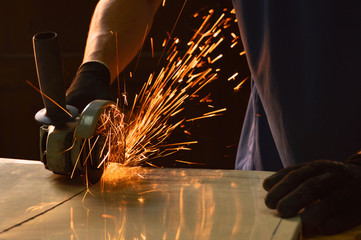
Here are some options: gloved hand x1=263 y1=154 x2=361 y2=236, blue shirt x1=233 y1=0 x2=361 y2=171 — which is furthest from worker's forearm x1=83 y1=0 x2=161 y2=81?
gloved hand x1=263 y1=154 x2=361 y2=236

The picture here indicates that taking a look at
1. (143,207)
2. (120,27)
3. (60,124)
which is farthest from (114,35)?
(143,207)

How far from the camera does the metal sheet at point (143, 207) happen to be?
80 centimetres

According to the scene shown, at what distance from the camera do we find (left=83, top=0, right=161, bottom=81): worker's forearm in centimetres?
147

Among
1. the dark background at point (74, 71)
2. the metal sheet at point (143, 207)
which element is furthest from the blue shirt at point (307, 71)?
the dark background at point (74, 71)

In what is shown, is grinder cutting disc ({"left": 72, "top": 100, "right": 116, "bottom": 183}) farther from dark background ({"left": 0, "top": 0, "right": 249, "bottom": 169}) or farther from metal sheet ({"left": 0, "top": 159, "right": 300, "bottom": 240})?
dark background ({"left": 0, "top": 0, "right": 249, "bottom": 169})

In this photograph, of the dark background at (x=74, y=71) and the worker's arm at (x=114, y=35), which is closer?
the worker's arm at (x=114, y=35)

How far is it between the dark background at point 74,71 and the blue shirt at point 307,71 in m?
1.31

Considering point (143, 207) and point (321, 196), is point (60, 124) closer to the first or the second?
point (143, 207)

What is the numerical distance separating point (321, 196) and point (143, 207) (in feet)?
1.13

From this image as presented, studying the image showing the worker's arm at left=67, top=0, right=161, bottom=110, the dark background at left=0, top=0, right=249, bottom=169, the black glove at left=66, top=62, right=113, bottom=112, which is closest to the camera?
the black glove at left=66, top=62, right=113, bottom=112

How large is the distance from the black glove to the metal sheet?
7.9 inches

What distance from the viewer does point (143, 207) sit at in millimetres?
934

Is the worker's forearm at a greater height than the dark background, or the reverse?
the worker's forearm

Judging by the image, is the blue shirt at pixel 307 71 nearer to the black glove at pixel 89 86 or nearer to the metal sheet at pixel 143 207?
the metal sheet at pixel 143 207
